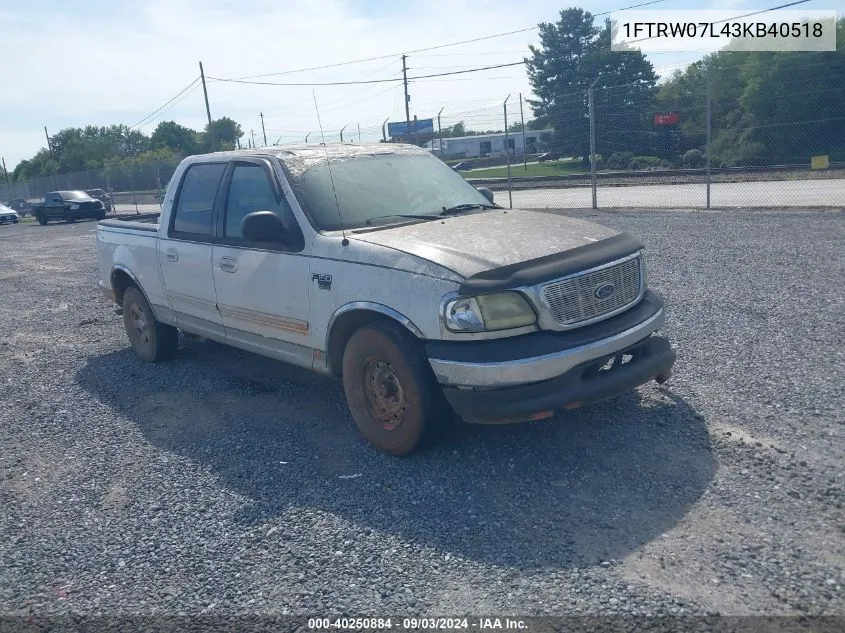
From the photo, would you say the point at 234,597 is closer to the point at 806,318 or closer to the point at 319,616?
the point at 319,616

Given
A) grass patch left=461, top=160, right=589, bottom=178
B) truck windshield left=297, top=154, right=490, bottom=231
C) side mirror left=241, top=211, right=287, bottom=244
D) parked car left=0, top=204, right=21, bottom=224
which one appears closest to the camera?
side mirror left=241, top=211, right=287, bottom=244

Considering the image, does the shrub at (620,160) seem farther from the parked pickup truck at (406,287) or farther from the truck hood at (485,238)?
the truck hood at (485,238)

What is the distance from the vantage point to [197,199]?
6398 mm

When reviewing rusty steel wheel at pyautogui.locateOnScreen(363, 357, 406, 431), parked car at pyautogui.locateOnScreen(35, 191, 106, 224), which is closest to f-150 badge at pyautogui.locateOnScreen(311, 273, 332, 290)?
rusty steel wheel at pyautogui.locateOnScreen(363, 357, 406, 431)

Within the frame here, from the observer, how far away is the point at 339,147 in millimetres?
6129

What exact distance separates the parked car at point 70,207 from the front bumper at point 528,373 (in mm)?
33550

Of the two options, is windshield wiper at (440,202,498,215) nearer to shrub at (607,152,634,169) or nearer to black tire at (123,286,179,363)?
black tire at (123,286,179,363)

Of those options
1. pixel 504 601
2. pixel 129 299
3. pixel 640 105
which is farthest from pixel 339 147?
pixel 640 105

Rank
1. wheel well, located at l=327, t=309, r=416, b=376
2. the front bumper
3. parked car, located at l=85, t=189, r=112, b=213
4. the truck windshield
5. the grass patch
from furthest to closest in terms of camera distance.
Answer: parked car, located at l=85, t=189, r=112, b=213, the grass patch, the truck windshield, wheel well, located at l=327, t=309, r=416, b=376, the front bumper

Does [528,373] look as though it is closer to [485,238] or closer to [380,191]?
[485,238]

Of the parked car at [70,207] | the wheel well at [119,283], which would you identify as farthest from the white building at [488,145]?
the wheel well at [119,283]

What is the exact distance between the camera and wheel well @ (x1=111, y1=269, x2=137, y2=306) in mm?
→ 7633

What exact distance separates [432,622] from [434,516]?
34.8 inches

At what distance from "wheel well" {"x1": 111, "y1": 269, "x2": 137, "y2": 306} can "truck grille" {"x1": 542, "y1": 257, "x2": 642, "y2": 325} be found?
15.8 feet
